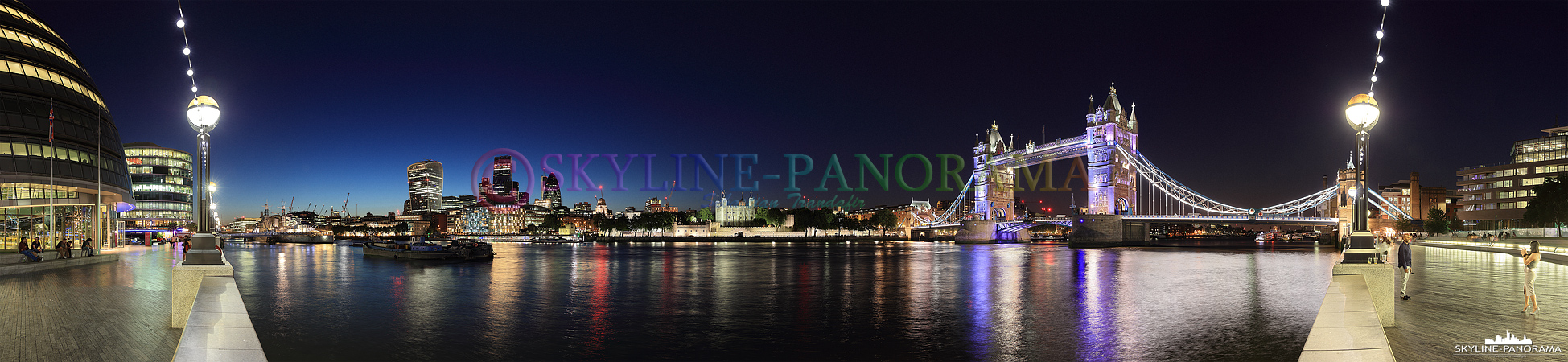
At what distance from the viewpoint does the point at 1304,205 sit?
104000 mm

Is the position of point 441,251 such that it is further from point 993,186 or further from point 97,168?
point 993,186

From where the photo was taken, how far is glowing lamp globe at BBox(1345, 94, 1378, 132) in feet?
43.6

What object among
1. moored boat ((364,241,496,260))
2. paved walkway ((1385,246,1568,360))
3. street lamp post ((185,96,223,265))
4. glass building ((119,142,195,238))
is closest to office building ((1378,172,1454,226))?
paved walkway ((1385,246,1568,360))

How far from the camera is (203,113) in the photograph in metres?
14.5

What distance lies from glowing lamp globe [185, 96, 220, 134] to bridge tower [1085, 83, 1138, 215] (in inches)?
4572

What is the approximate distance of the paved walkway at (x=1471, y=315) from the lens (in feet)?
38.5

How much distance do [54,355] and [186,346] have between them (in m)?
1.99

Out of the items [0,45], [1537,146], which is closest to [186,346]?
[0,45]

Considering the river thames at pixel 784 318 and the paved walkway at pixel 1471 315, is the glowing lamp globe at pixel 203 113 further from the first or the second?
the paved walkway at pixel 1471 315

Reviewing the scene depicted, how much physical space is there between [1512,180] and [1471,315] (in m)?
116

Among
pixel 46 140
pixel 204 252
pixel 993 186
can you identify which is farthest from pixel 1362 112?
pixel 993 186

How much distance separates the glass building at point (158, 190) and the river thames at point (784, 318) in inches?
3804

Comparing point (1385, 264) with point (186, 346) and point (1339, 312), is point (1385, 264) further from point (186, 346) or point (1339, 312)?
point (186, 346)

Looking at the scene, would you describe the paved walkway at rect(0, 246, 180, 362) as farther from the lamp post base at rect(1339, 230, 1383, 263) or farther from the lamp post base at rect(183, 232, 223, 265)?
the lamp post base at rect(1339, 230, 1383, 263)
